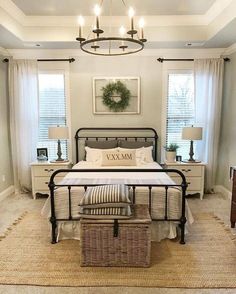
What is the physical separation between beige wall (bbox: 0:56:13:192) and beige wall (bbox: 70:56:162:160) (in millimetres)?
1184

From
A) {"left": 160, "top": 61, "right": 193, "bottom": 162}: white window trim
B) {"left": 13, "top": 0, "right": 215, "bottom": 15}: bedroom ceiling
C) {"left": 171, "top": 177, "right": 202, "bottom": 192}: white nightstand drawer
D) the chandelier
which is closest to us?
the chandelier

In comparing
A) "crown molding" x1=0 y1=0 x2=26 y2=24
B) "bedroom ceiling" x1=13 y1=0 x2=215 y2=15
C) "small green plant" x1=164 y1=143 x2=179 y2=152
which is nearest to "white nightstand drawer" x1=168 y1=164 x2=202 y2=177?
"small green plant" x1=164 y1=143 x2=179 y2=152

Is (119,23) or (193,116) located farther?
(193,116)

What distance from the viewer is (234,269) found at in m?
2.49

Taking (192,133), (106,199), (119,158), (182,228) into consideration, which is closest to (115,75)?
(119,158)

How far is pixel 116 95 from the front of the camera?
4.76 meters

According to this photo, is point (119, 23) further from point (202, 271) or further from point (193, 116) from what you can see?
point (202, 271)

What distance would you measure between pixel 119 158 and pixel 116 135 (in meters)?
0.82

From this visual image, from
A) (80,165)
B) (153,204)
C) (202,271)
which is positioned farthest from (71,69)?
(202,271)

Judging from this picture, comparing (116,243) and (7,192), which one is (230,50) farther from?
(7,192)

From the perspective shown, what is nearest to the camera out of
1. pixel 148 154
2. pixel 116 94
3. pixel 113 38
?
pixel 113 38

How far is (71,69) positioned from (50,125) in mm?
1115

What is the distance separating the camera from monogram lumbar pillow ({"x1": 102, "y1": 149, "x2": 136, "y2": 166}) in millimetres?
4207

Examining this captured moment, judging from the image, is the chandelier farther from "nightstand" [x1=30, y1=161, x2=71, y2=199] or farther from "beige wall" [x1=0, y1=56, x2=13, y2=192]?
"nightstand" [x1=30, y1=161, x2=71, y2=199]
